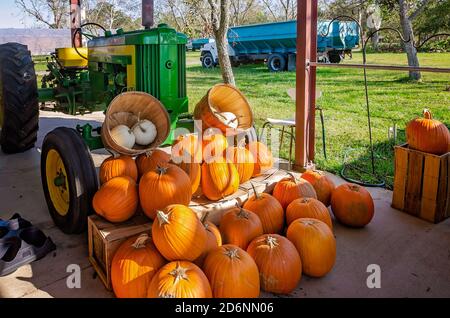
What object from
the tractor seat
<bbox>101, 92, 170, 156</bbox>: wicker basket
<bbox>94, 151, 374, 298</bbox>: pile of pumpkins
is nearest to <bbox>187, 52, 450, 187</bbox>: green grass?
<bbox>94, 151, 374, 298</bbox>: pile of pumpkins

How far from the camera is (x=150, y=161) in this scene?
2.96 m

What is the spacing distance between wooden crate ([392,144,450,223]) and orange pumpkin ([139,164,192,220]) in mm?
1875

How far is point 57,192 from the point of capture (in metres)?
3.16

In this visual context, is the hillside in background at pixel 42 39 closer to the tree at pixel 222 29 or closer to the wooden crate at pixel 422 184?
the tree at pixel 222 29

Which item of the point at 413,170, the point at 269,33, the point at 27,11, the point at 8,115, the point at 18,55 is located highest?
the point at 27,11

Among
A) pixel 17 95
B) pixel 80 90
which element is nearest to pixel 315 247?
pixel 17 95

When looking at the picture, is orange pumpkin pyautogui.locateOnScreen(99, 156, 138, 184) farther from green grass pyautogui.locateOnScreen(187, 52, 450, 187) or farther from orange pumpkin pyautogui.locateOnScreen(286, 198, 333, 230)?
green grass pyautogui.locateOnScreen(187, 52, 450, 187)

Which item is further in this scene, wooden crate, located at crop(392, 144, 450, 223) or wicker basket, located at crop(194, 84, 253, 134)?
wicker basket, located at crop(194, 84, 253, 134)

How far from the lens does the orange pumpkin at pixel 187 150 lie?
2963 mm

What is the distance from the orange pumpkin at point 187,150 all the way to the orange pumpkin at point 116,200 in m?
0.46

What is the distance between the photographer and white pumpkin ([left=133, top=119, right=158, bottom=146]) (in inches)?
120

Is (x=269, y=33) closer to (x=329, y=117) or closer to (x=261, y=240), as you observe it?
(x=329, y=117)
